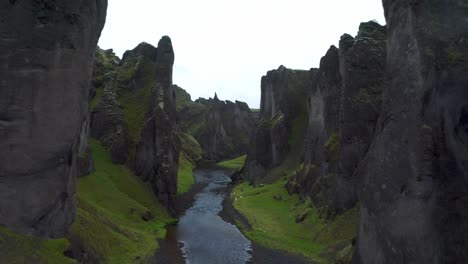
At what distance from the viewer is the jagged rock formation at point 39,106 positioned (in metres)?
34.3

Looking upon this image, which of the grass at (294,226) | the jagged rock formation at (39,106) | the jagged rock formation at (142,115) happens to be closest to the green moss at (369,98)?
the grass at (294,226)

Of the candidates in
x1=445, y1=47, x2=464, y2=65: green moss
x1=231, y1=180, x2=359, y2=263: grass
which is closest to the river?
x1=231, y1=180, x2=359, y2=263: grass

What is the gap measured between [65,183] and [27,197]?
154 inches

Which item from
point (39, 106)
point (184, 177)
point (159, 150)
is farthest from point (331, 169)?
point (184, 177)

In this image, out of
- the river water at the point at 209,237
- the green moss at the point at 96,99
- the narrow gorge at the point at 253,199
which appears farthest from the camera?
the green moss at the point at 96,99

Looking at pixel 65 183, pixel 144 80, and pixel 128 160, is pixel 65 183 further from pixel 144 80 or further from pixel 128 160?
pixel 144 80

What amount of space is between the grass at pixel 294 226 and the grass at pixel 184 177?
1987 cm

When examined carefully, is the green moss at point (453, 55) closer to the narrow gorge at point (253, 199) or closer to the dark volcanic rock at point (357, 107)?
the narrow gorge at point (253, 199)

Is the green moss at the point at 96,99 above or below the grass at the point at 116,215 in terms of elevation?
above

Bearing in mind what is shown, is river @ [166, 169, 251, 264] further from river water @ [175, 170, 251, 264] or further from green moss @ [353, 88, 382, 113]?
green moss @ [353, 88, 382, 113]

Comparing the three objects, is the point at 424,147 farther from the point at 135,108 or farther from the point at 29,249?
the point at 135,108

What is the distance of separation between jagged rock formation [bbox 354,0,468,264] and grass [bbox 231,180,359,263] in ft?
50.0

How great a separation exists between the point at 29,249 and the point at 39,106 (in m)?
11.5

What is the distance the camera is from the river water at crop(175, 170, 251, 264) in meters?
50.8
